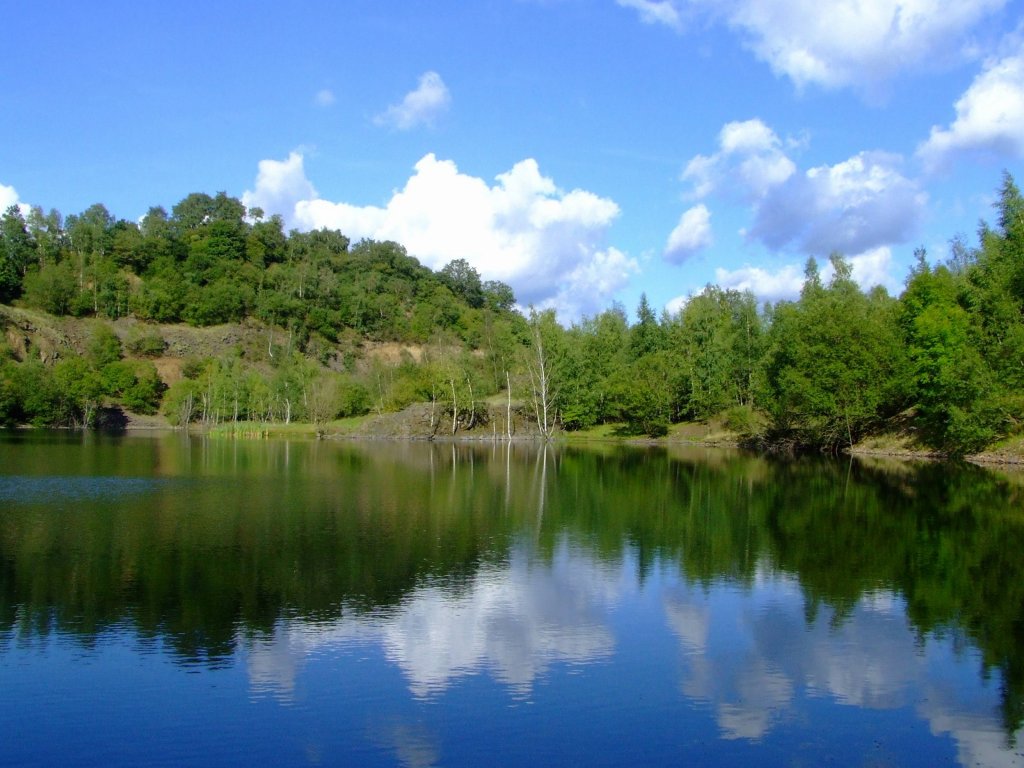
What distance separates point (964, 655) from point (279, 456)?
50886mm

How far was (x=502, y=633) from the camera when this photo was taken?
1571 centimetres

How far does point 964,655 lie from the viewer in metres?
14.7

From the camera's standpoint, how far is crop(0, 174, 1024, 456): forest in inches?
2520

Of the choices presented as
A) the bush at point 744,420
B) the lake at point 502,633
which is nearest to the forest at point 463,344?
the bush at point 744,420

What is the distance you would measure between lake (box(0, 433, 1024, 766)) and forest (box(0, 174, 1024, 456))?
109ft

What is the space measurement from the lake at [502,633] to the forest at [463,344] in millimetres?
33313

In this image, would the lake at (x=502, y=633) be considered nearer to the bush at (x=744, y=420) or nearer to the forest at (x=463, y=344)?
the forest at (x=463, y=344)

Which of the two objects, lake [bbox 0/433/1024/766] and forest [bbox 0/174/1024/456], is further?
forest [bbox 0/174/1024/456]

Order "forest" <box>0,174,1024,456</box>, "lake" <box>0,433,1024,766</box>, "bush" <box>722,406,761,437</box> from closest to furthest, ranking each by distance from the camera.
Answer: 1. "lake" <box>0,433,1024,766</box>
2. "forest" <box>0,174,1024,456</box>
3. "bush" <box>722,406,761,437</box>

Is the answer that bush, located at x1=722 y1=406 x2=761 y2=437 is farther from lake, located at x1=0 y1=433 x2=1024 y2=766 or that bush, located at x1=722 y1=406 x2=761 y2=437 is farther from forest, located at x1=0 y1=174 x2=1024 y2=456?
lake, located at x1=0 y1=433 x2=1024 y2=766

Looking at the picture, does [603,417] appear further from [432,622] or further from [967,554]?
[432,622]

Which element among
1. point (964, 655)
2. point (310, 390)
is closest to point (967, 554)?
point (964, 655)

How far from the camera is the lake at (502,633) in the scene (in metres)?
11.0

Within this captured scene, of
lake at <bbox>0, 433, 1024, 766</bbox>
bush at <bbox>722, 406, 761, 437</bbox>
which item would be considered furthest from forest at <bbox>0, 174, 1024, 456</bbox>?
lake at <bbox>0, 433, 1024, 766</bbox>
